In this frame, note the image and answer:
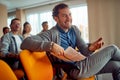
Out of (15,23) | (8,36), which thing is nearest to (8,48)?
(8,36)

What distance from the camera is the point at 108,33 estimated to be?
6.05 metres

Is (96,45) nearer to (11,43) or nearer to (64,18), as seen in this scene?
(64,18)

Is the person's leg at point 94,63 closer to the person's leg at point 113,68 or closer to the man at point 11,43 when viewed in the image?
the person's leg at point 113,68

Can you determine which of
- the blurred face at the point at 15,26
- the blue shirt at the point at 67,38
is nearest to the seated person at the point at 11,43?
the blurred face at the point at 15,26

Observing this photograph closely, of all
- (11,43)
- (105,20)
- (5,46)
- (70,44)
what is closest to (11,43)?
(11,43)

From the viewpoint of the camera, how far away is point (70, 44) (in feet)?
5.69

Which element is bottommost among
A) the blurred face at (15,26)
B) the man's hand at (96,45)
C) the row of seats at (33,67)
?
→ the row of seats at (33,67)

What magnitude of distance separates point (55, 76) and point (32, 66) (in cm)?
26

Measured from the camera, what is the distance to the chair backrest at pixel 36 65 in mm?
1294

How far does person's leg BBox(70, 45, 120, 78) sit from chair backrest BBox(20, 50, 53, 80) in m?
0.18

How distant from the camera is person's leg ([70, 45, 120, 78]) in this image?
4.72 feet

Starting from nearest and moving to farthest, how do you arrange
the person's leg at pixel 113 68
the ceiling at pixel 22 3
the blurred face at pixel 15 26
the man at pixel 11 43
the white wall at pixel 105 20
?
the person's leg at pixel 113 68, the man at pixel 11 43, the blurred face at pixel 15 26, the white wall at pixel 105 20, the ceiling at pixel 22 3

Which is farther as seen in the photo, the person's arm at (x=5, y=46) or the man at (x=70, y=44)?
the person's arm at (x=5, y=46)

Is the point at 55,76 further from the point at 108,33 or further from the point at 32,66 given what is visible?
the point at 108,33
